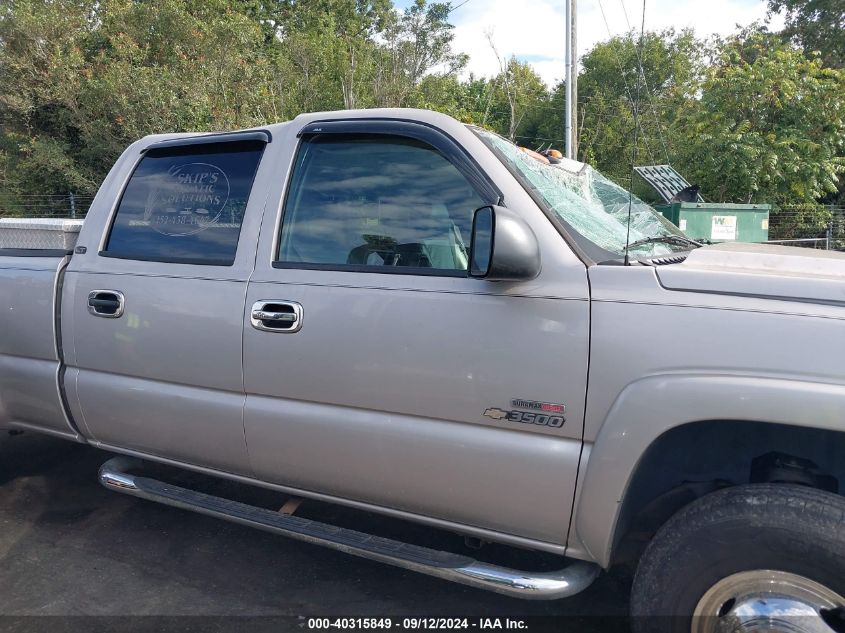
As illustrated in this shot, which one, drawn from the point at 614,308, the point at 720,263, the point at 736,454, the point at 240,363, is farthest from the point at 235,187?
the point at 736,454

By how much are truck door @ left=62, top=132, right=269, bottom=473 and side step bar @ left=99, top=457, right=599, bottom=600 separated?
17 cm

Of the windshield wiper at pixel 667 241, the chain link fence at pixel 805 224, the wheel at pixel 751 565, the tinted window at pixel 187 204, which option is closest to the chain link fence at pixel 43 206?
the tinted window at pixel 187 204

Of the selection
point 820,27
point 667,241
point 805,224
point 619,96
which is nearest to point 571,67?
point 619,96

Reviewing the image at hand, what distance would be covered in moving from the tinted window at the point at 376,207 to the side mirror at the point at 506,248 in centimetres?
26

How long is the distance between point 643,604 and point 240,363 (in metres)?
1.82

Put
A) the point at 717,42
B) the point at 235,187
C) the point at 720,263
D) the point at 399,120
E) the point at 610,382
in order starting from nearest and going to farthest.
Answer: the point at 610,382
the point at 720,263
the point at 399,120
the point at 235,187
the point at 717,42

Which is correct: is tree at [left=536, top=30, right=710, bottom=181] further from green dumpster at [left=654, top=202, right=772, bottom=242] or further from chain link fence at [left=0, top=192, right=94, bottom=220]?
chain link fence at [left=0, top=192, right=94, bottom=220]

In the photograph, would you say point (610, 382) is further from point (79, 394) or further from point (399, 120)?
point (79, 394)

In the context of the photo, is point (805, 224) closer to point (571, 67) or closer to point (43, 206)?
point (571, 67)

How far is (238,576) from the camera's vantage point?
3.20 metres

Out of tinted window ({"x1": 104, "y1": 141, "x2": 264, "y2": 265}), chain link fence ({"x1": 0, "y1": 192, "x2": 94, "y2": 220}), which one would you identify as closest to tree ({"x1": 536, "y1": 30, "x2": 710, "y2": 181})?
chain link fence ({"x1": 0, "y1": 192, "x2": 94, "y2": 220})

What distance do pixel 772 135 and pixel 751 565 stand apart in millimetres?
14526

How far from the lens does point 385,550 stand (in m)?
2.61

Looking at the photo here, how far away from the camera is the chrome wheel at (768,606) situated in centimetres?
191
